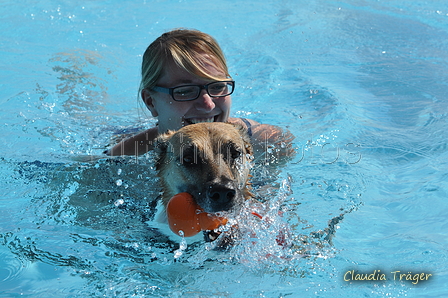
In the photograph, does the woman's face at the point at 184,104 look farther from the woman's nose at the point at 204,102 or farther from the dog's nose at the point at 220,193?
the dog's nose at the point at 220,193

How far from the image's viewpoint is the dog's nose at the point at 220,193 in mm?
3631

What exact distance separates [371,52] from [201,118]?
620cm

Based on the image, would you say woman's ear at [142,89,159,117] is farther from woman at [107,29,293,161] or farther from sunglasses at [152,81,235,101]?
sunglasses at [152,81,235,101]

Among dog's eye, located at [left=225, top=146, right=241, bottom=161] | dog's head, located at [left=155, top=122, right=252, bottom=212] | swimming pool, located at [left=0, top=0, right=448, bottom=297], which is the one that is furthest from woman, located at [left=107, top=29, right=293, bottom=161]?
dog's eye, located at [left=225, top=146, right=241, bottom=161]

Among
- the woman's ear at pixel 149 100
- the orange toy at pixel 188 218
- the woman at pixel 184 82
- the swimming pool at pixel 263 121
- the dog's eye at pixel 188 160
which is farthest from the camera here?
the woman's ear at pixel 149 100

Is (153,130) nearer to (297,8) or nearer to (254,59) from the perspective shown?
(254,59)

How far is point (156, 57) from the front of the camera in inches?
205

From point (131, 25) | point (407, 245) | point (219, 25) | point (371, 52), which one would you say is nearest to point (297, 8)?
point (219, 25)

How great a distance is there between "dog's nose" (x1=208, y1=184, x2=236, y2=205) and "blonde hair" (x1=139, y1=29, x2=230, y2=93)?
1.76m

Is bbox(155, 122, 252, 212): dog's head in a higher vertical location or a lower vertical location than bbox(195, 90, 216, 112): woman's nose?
lower

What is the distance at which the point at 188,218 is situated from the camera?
12.3ft

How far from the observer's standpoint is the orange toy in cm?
376

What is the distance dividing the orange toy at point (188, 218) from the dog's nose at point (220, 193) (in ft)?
0.63

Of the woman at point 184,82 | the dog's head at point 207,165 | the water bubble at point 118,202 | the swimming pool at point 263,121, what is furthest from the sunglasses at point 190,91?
the water bubble at point 118,202
